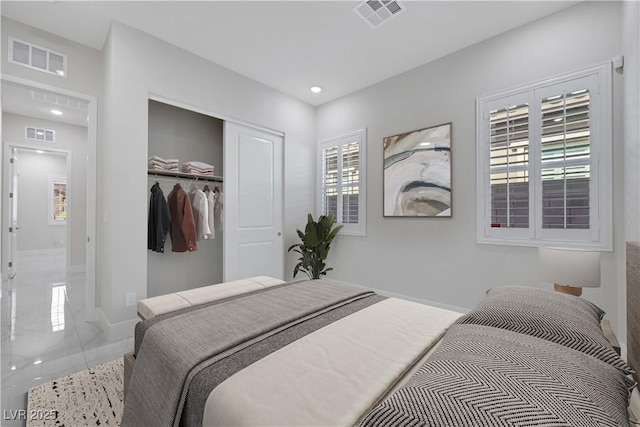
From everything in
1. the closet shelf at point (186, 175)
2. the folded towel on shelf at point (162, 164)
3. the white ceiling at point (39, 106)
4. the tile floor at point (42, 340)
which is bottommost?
the tile floor at point (42, 340)

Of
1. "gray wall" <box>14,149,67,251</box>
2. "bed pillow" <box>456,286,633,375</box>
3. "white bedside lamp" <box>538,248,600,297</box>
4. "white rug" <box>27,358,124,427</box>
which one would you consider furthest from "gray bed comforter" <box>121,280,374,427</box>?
"gray wall" <box>14,149,67,251</box>

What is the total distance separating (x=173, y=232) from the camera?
3.23 metres

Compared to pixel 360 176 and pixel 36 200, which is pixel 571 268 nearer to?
pixel 360 176

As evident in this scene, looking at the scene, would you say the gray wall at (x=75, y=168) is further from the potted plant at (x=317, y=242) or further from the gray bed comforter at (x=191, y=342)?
the gray bed comforter at (x=191, y=342)

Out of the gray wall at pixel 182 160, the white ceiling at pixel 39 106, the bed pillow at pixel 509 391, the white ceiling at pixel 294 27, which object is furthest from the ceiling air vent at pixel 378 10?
the white ceiling at pixel 39 106

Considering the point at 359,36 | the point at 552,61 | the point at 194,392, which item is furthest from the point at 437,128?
the point at 194,392

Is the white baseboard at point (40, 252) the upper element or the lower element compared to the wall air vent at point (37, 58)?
lower

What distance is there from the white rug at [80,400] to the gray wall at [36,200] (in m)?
6.99

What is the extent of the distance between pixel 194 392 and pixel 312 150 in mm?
3861

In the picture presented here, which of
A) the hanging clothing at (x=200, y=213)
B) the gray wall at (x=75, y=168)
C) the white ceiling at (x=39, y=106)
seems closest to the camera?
the hanging clothing at (x=200, y=213)

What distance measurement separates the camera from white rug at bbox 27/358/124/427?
58.9 inches

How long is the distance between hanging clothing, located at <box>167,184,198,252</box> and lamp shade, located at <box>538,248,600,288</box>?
3.28 metres

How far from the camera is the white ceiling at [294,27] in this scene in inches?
94.7

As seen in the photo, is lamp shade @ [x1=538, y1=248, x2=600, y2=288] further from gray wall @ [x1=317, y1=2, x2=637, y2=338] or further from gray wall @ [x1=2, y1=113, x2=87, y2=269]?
gray wall @ [x1=2, y1=113, x2=87, y2=269]
